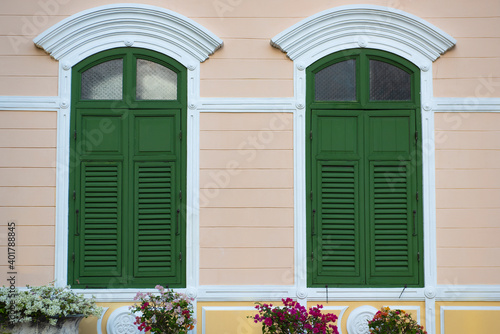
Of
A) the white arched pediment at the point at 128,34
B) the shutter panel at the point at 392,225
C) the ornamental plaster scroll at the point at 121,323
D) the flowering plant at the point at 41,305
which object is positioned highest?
the white arched pediment at the point at 128,34

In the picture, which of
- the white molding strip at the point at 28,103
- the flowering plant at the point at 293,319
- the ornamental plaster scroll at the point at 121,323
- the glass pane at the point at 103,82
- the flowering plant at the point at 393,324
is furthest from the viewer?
the glass pane at the point at 103,82

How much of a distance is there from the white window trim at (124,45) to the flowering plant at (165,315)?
363 mm

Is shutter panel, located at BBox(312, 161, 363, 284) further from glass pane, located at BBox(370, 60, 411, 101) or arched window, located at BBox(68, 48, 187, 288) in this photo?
arched window, located at BBox(68, 48, 187, 288)

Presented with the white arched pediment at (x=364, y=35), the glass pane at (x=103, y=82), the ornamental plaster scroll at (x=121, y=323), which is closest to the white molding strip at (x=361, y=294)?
the ornamental plaster scroll at (x=121, y=323)

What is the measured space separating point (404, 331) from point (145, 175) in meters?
2.98

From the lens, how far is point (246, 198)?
652 centimetres

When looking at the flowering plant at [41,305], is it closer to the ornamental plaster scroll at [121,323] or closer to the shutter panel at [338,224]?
the ornamental plaster scroll at [121,323]

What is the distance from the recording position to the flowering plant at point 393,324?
6094mm

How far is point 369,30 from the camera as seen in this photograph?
6.62 m

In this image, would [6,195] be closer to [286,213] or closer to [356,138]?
[286,213]

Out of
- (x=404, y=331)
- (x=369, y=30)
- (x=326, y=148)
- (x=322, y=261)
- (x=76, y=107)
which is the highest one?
(x=369, y=30)

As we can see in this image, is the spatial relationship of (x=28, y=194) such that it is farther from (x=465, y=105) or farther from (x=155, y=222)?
(x=465, y=105)

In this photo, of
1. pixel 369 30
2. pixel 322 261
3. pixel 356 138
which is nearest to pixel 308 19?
pixel 369 30

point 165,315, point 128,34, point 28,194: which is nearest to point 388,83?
point 128,34
